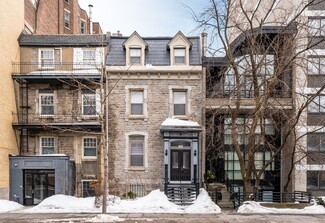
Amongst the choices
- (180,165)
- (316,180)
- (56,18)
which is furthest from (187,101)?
(56,18)

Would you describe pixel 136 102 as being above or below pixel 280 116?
above

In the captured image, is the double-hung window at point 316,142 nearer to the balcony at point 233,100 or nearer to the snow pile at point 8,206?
the balcony at point 233,100

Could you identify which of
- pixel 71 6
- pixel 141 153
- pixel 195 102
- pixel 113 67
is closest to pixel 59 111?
pixel 113 67

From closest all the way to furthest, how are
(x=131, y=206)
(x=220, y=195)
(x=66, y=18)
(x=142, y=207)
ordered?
(x=142, y=207) → (x=131, y=206) → (x=220, y=195) → (x=66, y=18)

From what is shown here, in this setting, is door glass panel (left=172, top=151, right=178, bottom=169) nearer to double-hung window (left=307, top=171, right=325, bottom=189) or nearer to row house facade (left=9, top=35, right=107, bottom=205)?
row house facade (left=9, top=35, right=107, bottom=205)

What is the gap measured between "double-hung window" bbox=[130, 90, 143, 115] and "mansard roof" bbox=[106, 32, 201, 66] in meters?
2.13

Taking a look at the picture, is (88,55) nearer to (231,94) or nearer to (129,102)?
(129,102)

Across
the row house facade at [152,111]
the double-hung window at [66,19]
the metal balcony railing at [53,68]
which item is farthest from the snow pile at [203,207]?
the double-hung window at [66,19]

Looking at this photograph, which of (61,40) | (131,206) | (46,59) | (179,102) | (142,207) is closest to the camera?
(142,207)

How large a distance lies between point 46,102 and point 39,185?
5.63 meters

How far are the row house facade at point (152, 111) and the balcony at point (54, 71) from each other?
52.0 inches

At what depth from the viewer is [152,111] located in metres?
21.8

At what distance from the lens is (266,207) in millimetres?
16906

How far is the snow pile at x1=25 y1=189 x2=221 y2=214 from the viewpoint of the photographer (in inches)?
664
